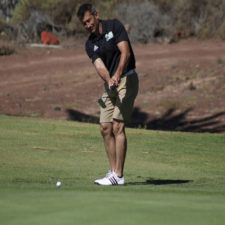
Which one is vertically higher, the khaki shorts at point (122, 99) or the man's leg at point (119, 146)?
the khaki shorts at point (122, 99)

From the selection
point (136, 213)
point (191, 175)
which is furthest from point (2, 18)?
point (136, 213)

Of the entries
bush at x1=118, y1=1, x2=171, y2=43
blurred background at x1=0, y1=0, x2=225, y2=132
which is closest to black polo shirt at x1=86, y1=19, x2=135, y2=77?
blurred background at x1=0, y1=0, x2=225, y2=132

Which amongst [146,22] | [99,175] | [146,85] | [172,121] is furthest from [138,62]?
[99,175]

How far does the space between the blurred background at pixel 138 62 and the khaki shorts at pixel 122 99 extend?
35.9 feet

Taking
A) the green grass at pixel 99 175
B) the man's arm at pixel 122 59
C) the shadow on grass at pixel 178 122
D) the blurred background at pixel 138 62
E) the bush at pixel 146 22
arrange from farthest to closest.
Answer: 1. the bush at pixel 146 22
2. the blurred background at pixel 138 62
3. the shadow on grass at pixel 178 122
4. the man's arm at pixel 122 59
5. the green grass at pixel 99 175

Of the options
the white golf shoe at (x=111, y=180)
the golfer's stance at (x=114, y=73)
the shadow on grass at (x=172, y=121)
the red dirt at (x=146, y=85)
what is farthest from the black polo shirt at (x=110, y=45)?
the red dirt at (x=146, y=85)

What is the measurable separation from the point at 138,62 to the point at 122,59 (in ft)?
66.6

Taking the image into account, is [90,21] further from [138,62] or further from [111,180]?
[138,62]

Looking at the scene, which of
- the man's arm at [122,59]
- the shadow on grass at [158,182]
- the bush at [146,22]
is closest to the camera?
the man's arm at [122,59]

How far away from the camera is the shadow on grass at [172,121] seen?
19.0m

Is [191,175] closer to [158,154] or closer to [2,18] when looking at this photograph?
[158,154]

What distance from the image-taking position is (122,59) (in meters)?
6.83

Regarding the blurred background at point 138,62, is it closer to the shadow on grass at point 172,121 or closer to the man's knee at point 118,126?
the shadow on grass at point 172,121

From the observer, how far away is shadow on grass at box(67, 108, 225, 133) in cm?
1898
